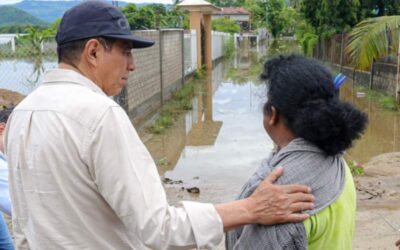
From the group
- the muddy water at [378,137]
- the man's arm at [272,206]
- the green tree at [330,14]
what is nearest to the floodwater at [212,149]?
the muddy water at [378,137]

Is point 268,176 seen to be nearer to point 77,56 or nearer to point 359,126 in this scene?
point 359,126

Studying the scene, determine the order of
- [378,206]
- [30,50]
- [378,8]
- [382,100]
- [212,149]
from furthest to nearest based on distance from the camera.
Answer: [378,8] → [382,100] → [212,149] → [30,50] → [378,206]

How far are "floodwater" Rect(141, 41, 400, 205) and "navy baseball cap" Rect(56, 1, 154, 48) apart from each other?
287 cm

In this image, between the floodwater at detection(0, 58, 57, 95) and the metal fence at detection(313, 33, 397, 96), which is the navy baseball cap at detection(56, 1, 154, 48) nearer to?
the floodwater at detection(0, 58, 57, 95)

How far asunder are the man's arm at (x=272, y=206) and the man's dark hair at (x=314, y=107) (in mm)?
146

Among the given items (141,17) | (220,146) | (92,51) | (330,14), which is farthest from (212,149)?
(141,17)

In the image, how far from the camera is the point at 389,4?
1781cm

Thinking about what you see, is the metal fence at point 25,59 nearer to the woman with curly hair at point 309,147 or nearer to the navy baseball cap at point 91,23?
the navy baseball cap at point 91,23

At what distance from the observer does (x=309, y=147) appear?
1.47m

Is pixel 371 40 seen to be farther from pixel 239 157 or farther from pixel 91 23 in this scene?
pixel 91 23

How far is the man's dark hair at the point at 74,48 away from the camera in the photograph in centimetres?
155

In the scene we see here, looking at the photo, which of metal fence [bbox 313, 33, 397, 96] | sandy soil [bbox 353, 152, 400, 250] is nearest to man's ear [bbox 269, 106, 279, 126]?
sandy soil [bbox 353, 152, 400, 250]

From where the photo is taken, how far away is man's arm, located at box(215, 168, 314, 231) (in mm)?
1406

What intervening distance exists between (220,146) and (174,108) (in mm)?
3684
